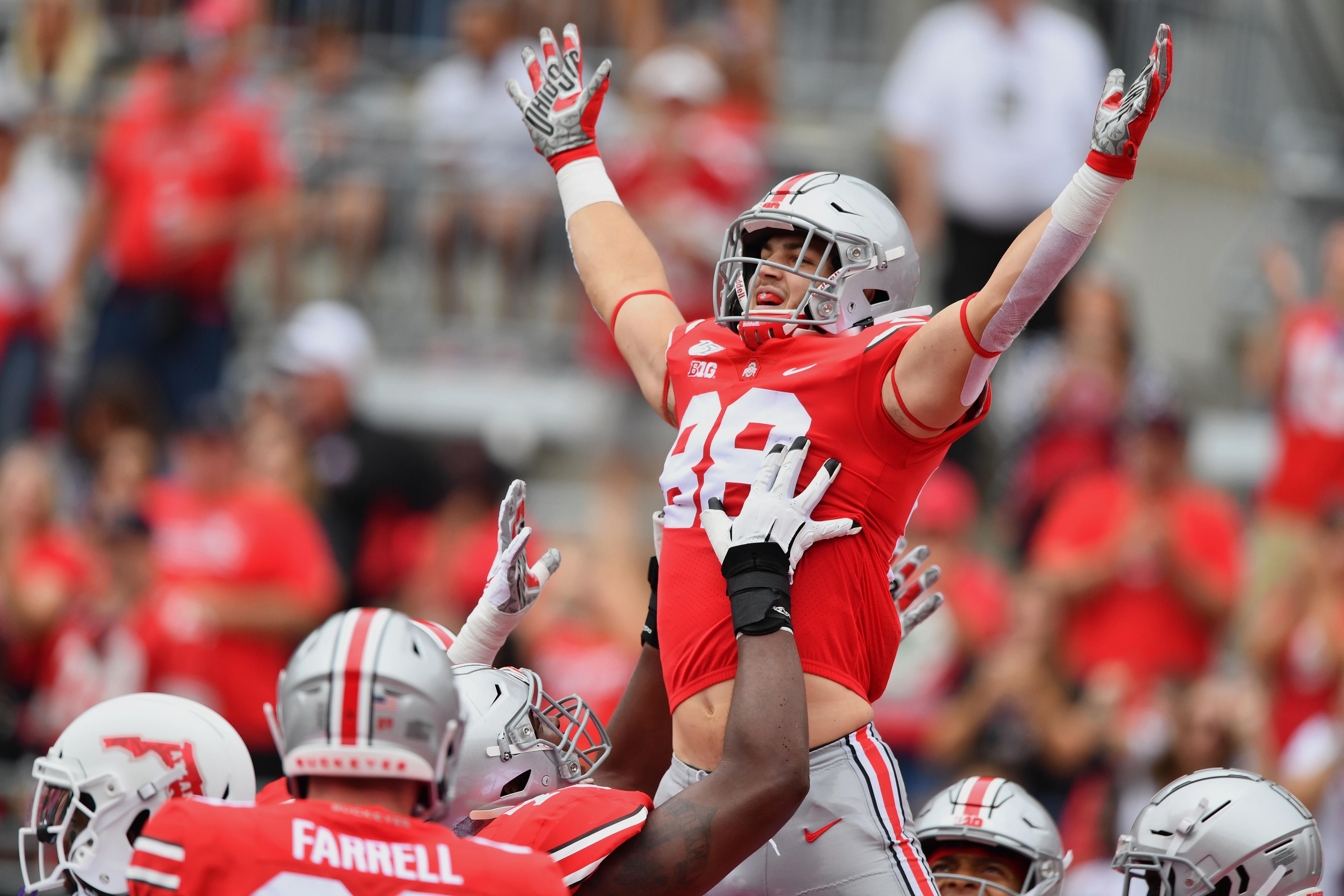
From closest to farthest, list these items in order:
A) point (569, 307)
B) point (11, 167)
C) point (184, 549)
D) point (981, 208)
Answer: point (184, 549), point (981, 208), point (11, 167), point (569, 307)

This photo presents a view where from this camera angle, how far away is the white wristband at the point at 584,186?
550cm

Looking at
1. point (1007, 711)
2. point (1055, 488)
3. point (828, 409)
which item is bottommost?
point (1007, 711)

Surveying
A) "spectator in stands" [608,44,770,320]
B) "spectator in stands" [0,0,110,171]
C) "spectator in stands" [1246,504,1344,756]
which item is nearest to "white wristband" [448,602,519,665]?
"spectator in stands" [1246,504,1344,756]

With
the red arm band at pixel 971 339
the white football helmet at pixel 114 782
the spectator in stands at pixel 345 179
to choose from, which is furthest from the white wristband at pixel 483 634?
the spectator in stands at pixel 345 179

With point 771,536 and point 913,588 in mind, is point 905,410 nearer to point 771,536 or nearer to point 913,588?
point 771,536

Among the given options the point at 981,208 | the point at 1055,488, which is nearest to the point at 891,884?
the point at 1055,488

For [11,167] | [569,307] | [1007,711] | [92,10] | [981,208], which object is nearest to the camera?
[1007,711]

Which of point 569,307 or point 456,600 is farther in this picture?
Result: point 569,307

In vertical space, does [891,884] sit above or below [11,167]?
below

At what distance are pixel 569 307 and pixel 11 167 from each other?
344 centimetres

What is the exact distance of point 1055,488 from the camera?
990 centimetres

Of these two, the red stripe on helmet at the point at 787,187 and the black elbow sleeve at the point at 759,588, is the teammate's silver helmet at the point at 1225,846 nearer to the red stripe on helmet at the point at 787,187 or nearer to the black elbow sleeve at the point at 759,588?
the black elbow sleeve at the point at 759,588

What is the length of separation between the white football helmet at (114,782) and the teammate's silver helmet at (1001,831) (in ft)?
6.26

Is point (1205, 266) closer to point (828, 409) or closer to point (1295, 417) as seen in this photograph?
point (1295, 417)
